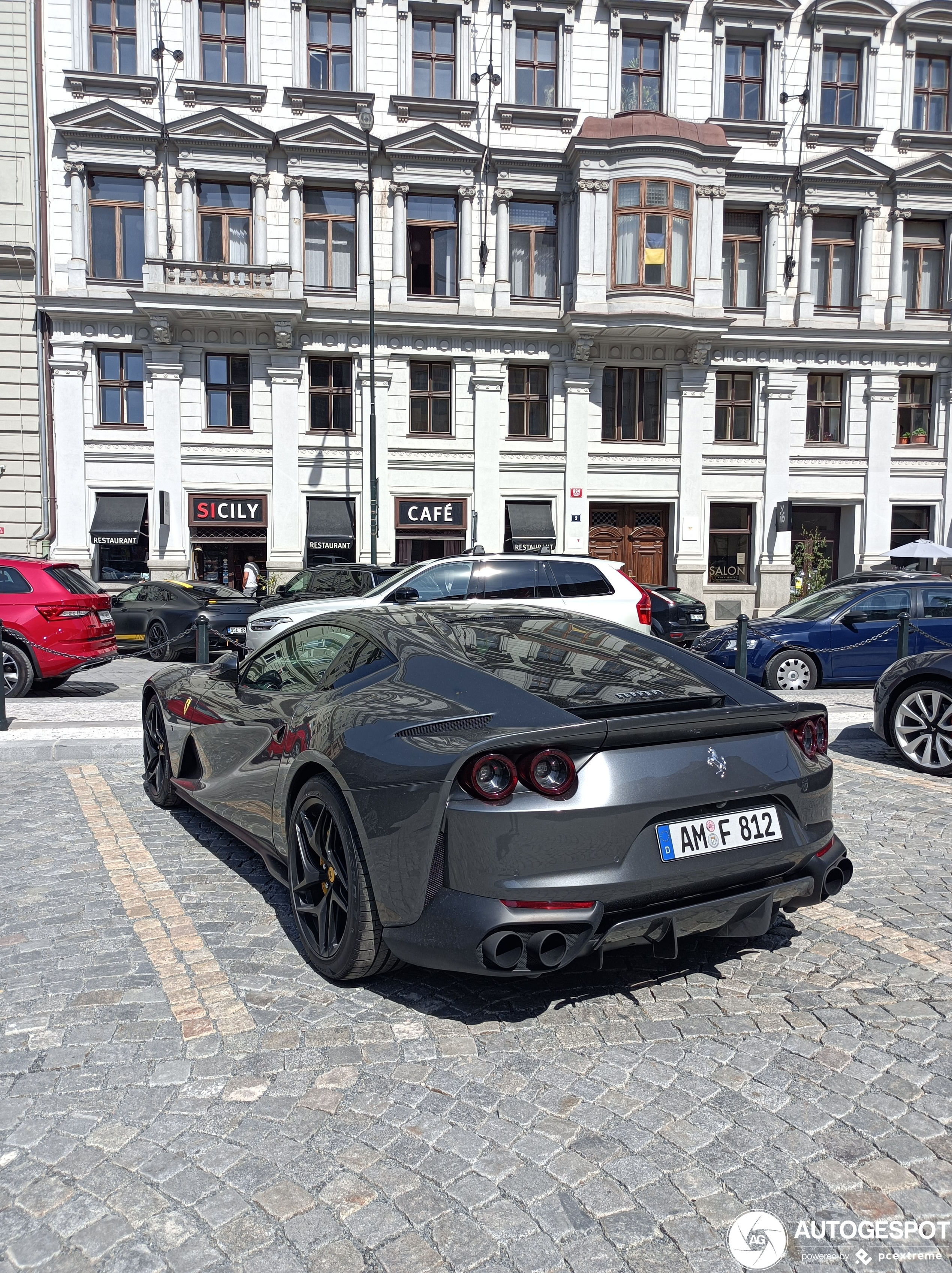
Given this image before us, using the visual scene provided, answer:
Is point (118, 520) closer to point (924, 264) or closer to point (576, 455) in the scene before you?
point (576, 455)

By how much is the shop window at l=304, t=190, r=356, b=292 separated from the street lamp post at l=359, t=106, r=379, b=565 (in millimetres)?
667

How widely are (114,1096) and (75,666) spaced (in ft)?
28.8

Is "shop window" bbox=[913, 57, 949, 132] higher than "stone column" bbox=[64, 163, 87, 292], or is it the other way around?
"shop window" bbox=[913, 57, 949, 132]

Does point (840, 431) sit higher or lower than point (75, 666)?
higher

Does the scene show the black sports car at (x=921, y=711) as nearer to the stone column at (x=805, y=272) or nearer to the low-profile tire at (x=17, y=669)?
the low-profile tire at (x=17, y=669)

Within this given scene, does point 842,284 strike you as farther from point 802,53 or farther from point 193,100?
point 193,100

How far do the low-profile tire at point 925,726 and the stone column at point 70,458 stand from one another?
21166 millimetres

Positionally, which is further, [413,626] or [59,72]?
[59,72]

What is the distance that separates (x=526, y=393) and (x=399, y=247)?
16.9 feet

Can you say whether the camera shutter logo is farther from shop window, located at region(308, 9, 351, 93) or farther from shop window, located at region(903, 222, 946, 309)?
shop window, located at region(903, 222, 946, 309)

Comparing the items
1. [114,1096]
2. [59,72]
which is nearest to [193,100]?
[59,72]

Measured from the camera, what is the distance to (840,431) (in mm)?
26750

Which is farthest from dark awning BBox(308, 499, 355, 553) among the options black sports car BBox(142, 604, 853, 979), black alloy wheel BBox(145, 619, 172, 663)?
black sports car BBox(142, 604, 853, 979)

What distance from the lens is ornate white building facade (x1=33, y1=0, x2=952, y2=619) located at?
23391 mm
